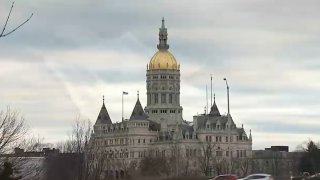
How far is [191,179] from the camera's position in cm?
7244

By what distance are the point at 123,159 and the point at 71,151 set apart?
8792cm

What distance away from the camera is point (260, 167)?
198750 mm

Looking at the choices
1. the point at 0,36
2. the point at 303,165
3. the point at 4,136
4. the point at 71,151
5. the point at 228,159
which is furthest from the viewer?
the point at 228,159

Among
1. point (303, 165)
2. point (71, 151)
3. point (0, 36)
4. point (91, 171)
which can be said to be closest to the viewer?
point (0, 36)

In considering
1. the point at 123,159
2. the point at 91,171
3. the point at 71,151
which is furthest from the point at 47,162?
the point at 123,159

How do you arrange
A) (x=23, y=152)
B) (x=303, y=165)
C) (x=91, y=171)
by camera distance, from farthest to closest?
(x=303, y=165) → (x=91, y=171) → (x=23, y=152)

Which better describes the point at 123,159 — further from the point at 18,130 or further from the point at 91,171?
the point at 18,130

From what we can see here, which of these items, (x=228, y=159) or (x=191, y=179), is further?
(x=228, y=159)

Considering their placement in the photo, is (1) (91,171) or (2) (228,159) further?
(2) (228,159)

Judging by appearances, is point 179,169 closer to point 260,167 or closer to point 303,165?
point 303,165

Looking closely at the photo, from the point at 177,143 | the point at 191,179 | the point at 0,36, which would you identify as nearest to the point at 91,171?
the point at 191,179

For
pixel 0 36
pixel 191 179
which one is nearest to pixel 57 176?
pixel 191 179

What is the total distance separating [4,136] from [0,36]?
3122 centimetres

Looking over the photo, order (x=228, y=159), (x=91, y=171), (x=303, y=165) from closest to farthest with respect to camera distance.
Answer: (x=91, y=171), (x=303, y=165), (x=228, y=159)
